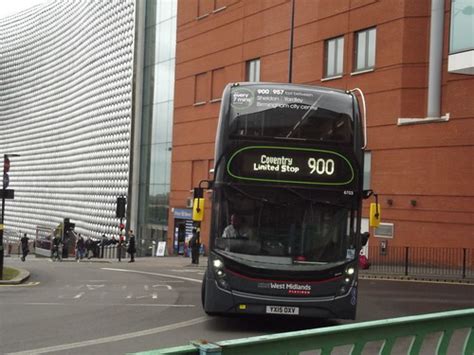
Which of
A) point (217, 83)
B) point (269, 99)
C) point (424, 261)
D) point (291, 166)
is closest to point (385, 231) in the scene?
point (424, 261)

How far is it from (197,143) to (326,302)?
33379 millimetres

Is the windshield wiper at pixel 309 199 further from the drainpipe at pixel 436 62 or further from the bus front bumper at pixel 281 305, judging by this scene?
the drainpipe at pixel 436 62

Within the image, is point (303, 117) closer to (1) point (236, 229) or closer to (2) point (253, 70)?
(1) point (236, 229)

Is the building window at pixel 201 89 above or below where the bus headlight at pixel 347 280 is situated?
above

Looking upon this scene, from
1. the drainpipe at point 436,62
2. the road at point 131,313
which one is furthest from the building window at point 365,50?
the road at point 131,313

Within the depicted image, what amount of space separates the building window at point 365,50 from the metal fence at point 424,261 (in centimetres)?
884

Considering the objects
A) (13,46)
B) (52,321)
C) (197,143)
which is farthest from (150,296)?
(13,46)

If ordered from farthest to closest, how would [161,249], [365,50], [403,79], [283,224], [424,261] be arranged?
1. [161,249]
2. [365,50]
3. [403,79]
4. [424,261]
5. [283,224]

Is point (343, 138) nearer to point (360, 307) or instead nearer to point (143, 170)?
point (360, 307)

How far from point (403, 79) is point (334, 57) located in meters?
5.02

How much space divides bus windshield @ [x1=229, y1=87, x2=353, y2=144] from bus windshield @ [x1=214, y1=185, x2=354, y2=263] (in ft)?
3.05

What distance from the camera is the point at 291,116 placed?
33.8 feet

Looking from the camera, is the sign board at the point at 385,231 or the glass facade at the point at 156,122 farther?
the glass facade at the point at 156,122

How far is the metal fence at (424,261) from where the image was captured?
24828 millimetres
